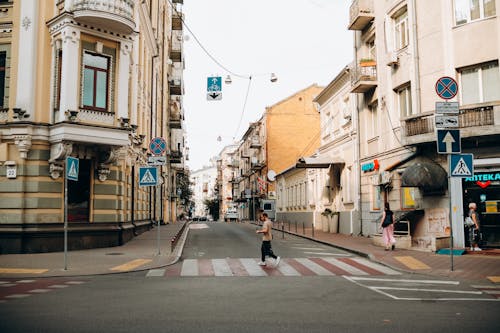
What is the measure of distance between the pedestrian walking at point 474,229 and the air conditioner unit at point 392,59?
272 inches

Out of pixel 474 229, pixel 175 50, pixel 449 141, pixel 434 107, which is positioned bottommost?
pixel 474 229

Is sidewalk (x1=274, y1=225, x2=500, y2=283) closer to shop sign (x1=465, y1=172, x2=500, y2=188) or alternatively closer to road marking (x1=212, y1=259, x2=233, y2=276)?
shop sign (x1=465, y1=172, x2=500, y2=188)

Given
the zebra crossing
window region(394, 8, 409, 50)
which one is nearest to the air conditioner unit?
window region(394, 8, 409, 50)

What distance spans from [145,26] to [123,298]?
71.7 ft

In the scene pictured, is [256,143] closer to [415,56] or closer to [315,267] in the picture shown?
[415,56]

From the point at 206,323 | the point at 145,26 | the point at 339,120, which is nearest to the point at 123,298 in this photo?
the point at 206,323

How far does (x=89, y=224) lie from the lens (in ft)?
61.6

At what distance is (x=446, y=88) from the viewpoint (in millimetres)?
13305

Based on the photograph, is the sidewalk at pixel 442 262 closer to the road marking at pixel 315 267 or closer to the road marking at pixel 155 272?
the road marking at pixel 315 267

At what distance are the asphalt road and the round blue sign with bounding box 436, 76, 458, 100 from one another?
4653mm

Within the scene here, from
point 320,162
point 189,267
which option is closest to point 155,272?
point 189,267

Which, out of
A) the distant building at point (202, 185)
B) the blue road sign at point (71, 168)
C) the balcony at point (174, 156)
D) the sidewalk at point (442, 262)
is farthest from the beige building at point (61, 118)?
the distant building at point (202, 185)

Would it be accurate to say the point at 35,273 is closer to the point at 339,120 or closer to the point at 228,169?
the point at 339,120

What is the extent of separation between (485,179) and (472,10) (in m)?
5.92
